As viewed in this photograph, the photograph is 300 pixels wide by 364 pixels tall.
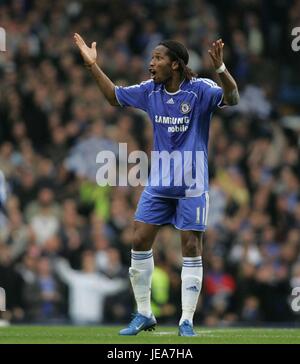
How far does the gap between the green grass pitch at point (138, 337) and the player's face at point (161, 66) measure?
212 cm

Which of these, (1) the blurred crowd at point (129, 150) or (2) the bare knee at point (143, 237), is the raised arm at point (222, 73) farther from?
(1) the blurred crowd at point (129, 150)

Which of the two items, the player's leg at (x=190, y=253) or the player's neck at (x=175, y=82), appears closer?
the player's leg at (x=190, y=253)

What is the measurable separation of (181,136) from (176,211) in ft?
2.10

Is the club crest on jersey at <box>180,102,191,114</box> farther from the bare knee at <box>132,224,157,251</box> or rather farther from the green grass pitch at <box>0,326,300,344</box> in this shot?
the green grass pitch at <box>0,326,300,344</box>

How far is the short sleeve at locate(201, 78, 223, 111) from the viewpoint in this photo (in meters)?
11.3

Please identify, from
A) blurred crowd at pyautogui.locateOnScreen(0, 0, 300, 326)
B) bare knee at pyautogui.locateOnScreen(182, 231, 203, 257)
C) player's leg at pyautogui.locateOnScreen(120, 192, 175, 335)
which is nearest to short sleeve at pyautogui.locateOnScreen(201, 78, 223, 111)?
player's leg at pyautogui.locateOnScreen(120, 192, 175, 335)

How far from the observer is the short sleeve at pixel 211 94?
11.3 meters

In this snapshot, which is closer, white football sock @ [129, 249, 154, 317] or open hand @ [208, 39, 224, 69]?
open hand @ [208, 39, 224, 69]

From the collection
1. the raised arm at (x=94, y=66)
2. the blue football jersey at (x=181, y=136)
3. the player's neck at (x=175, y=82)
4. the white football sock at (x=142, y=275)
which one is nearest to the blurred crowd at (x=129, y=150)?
the white football sock at (x=142, y=275)

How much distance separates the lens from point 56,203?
19000 millimetres

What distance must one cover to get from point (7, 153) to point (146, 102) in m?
8.05

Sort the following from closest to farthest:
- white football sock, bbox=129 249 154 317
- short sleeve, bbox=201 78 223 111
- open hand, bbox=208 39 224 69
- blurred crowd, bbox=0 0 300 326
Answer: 1. open hand, bbox=208 39 224 69
2. short sleeve, bbox=201 78 223 111
3. white football sock, bbox=129 249 154 317
4. blurred crowd, bbox=0 0 300 326
